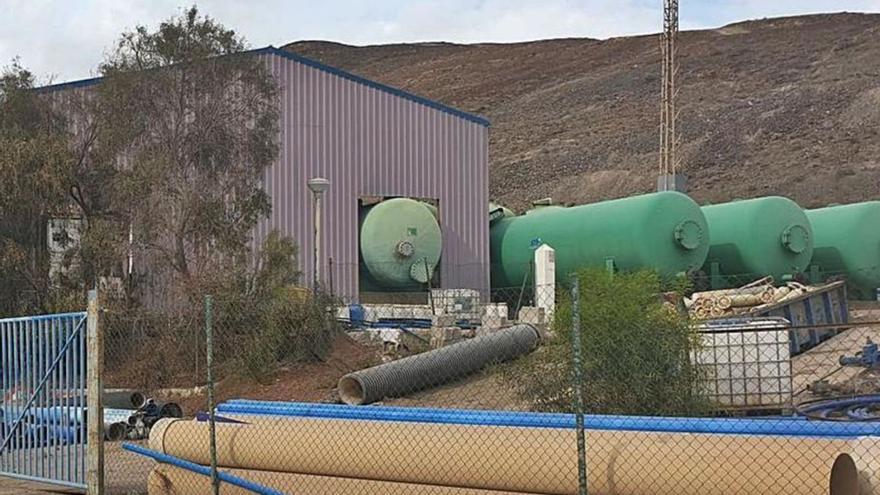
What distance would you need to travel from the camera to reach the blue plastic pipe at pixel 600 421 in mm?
7336

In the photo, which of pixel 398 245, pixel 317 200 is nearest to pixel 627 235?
pixel 398 245

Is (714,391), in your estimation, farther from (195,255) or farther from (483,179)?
(483,179)

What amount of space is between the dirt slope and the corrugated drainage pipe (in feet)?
107

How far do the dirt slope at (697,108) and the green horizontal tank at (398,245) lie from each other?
26.5 m

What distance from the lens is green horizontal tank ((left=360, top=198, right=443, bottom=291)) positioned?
26.0 meters

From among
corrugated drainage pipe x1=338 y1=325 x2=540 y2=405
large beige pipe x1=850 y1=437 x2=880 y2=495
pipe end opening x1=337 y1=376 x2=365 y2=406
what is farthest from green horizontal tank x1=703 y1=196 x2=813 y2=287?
large beige pipe x1=850 y1=437 x2=880 y2=495

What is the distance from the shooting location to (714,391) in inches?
535

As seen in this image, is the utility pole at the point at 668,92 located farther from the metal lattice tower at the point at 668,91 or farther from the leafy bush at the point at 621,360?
the leafy bush at the point at 621,360

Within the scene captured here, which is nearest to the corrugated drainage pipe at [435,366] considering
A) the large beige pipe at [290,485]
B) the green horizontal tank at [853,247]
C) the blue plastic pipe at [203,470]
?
the blue plastic pipe at [203,470]

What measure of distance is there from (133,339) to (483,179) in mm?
12090

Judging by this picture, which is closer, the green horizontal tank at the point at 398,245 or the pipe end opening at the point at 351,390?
the pipe end opening at the point at 351,390

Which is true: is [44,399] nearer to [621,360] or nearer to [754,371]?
[621,360]

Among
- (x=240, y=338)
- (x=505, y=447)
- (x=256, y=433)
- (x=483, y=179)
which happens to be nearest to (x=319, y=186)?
(x=240, y=338)

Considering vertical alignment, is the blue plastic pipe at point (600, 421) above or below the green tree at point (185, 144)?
below
